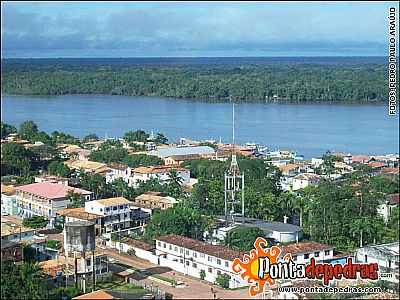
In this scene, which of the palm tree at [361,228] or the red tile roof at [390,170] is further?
the red tile roof at [390,170]

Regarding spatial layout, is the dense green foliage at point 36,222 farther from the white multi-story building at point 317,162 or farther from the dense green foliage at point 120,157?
the white multi-story building at point 317,162

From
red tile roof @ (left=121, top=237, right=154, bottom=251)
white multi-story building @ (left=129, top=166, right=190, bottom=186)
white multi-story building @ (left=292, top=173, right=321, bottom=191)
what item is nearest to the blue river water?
white multi-story building @ (left=292, top=173, right=321, bottom=191)

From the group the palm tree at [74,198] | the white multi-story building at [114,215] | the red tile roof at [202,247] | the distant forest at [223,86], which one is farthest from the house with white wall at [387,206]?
the distant forest at [223,86]

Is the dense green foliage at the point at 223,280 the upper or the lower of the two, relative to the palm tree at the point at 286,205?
lower

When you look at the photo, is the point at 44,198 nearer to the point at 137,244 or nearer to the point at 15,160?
the point at 137,244

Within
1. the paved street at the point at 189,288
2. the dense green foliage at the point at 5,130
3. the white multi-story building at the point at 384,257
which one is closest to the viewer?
the paved street at the point at 189,288

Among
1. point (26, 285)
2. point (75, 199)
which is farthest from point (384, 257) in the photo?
point (75, 199)

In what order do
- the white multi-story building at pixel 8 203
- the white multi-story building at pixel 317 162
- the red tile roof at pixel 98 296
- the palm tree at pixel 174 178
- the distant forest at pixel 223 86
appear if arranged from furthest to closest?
the distant forest at pixel 223 86 → the white multi-story building at pixel 317 162 → the palm tree at pixel 174 178 → the white multi-story building at pixel 8 203 → the red tile roof at pixel 98 296

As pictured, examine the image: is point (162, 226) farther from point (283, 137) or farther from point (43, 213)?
point (283, 137)
